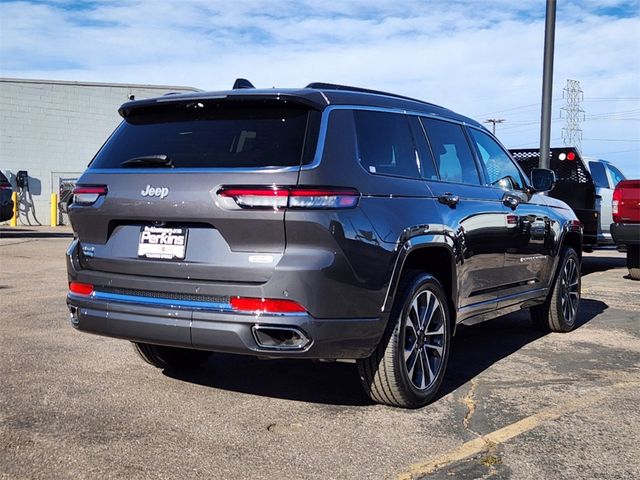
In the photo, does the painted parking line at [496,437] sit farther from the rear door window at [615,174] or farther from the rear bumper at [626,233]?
the rear door window at [615,174]

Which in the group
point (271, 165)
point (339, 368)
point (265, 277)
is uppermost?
point (271, 165)

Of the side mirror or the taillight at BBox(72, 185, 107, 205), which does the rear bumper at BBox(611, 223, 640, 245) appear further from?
the taillight at BBox(72, 185, 107, 205)

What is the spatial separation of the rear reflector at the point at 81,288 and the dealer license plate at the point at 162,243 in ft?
1.44

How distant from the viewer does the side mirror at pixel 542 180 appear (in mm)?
6227

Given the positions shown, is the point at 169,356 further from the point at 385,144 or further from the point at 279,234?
the point at 385,144

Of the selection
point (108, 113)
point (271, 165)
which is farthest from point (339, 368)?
point (108, 113)

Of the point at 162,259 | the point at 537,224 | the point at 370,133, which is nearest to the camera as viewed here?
the point at 162,259

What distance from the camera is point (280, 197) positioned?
3459mm

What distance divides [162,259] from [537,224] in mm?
3531

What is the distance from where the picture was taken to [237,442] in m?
3.56

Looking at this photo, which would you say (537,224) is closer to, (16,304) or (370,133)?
(370,133)

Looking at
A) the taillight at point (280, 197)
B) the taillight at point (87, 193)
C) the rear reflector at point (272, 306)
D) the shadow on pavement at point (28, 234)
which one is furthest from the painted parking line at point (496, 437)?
the shadow on pavement at point (28, 234)

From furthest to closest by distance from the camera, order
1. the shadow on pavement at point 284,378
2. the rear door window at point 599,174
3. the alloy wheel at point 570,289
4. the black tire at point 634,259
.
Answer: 1. the rear door window at point 599,174
2. the black tire at point 634,259
3. the alloy wheel at point 570,289
4. the shadow on pavement at point 284,378

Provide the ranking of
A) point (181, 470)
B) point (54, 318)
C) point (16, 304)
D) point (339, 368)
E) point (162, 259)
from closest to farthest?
point (181, 470), point (162, 259), point (339, 368), point (54, 318), point (16, 304)
